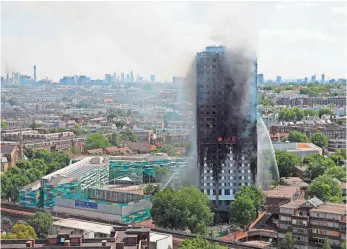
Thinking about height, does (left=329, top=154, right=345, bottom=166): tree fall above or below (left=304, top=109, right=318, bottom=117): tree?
below

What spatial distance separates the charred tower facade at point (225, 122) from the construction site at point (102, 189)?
34.4 inches

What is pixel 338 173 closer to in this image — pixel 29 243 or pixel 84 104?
pixel 29 243

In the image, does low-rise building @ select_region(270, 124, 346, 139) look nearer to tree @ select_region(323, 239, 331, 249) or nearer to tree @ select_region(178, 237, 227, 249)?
tree @ select_region(323, 239, 331, 249)

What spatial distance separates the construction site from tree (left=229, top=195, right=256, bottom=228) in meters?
1.74

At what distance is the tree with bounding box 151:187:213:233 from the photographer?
33.7 feet

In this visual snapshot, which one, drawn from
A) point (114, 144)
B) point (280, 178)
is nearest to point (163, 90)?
point (114, 144)

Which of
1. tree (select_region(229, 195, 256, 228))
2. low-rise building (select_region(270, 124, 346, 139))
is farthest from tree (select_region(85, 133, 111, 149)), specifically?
tree (select_region(229, 195, 256, 228))

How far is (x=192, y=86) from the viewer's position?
1378 cm

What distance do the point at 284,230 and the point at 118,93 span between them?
43.3 m

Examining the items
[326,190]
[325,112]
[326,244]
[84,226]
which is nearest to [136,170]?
[326,190]

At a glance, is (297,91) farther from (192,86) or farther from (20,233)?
(20,233)

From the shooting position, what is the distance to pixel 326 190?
469 inches

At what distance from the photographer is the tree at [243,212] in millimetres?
10875

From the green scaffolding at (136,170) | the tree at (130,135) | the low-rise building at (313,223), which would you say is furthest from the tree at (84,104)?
the low-rise building at (313,223)
